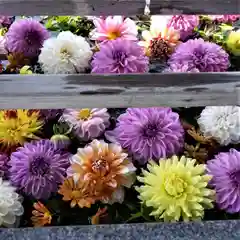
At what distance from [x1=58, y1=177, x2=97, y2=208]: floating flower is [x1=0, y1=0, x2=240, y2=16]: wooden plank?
35cm

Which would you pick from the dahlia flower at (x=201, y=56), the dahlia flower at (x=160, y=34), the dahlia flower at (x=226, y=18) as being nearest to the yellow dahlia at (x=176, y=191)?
the dahlia flower at (x=201, y=56)

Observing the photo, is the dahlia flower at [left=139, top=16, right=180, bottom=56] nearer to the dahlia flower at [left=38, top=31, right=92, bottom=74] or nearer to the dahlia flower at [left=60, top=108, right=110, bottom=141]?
the dahlia flower at [left=38, top=31, right=92, bottom=74]

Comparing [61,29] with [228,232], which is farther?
[61,29]

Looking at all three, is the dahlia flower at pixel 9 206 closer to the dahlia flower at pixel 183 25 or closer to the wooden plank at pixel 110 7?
the wooden plank at pixel 110 7

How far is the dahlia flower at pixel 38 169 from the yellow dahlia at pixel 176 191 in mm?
169

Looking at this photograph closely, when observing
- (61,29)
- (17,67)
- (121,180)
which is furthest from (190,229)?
(61,29)

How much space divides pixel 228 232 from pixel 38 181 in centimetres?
38

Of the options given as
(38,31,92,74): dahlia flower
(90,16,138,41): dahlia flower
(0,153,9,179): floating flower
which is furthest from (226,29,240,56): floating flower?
(0,153,9,179): floating flower

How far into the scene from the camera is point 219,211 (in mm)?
1259

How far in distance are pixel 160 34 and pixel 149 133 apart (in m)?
0.46

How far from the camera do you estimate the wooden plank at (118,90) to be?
113 centimetres

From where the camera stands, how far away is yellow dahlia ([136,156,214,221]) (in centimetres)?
121

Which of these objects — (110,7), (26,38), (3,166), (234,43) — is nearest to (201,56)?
(234,43)

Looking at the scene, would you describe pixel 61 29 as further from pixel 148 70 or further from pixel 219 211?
pixel 219 211
